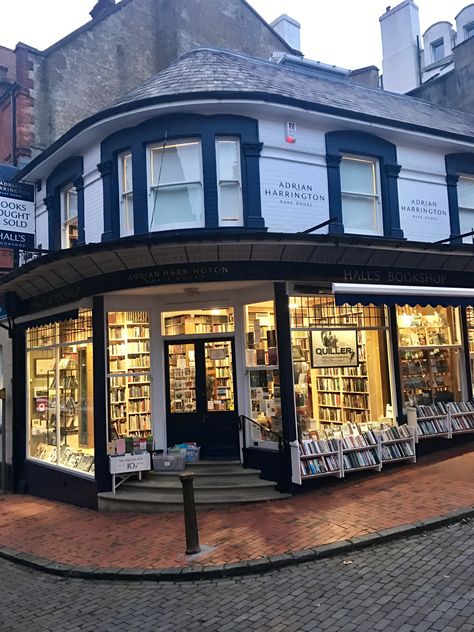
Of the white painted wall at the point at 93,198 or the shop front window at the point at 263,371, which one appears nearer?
the shop front window at the point at 263,371

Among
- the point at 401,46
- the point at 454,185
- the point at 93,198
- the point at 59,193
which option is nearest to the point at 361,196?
the point at 454,185

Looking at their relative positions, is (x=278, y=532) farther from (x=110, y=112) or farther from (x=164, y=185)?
(x=110, y=112)

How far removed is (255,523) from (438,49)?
3221 centimetres

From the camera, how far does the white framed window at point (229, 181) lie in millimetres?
9836

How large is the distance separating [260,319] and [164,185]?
121 inches

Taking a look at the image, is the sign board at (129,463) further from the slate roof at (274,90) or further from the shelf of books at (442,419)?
the slate roof at (274,90)

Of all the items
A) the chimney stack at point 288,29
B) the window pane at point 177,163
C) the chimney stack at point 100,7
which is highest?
the chimney stack at point 288,29

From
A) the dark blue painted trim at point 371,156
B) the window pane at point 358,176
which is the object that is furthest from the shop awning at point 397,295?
the window pane at point 358,176

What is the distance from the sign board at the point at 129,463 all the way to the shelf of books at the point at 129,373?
24.3 inches

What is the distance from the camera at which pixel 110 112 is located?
9.95 metres

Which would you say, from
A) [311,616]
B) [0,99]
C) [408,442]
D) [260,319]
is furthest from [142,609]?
[0,99]

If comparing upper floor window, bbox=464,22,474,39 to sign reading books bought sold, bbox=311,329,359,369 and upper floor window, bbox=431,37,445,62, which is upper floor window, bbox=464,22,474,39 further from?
sign reading books bought sold, bbox=311,329,359,369

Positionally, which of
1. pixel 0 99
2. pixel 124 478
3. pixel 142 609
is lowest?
pixel 142 609

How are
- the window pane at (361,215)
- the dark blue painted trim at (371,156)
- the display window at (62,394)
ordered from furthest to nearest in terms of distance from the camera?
the window pane at (361,215)
the dark blue painted trim at (371,156)
the display window at (62,394)
